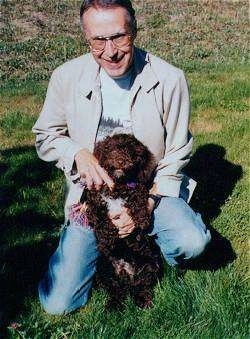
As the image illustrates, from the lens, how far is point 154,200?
4230 millimetres

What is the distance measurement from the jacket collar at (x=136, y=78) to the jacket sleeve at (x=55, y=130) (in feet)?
0.73

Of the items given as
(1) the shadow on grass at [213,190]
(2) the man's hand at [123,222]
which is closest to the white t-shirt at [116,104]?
(2) the man's hand at [123,222]

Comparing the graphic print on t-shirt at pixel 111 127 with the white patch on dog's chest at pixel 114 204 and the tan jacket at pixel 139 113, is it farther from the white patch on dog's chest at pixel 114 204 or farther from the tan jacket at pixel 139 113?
the white patch on dog's chest at pixel 114 204

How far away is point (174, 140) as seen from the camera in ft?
14.4

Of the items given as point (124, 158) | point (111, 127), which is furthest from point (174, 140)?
point (124, 158)

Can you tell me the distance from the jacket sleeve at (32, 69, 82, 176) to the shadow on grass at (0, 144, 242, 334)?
3.32ft

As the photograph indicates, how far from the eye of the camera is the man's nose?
3914 millimetres

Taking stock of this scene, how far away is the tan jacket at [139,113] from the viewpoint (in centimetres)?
424

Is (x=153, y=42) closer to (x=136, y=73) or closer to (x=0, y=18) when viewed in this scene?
(x=0, y=18)

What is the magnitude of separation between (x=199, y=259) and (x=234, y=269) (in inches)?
14.3

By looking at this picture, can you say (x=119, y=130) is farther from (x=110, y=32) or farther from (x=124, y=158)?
(x=110, y=32)

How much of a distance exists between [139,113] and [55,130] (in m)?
0.76

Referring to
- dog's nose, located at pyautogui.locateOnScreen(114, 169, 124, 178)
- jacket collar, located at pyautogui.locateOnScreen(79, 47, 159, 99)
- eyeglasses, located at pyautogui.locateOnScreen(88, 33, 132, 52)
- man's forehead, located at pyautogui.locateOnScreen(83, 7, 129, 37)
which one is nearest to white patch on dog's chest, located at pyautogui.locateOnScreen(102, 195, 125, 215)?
dog's nose, located at pyautogui.locateOnScreen(114, 169, 124, 178)

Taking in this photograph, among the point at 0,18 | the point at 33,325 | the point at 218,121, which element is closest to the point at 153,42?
the point at 0,18
